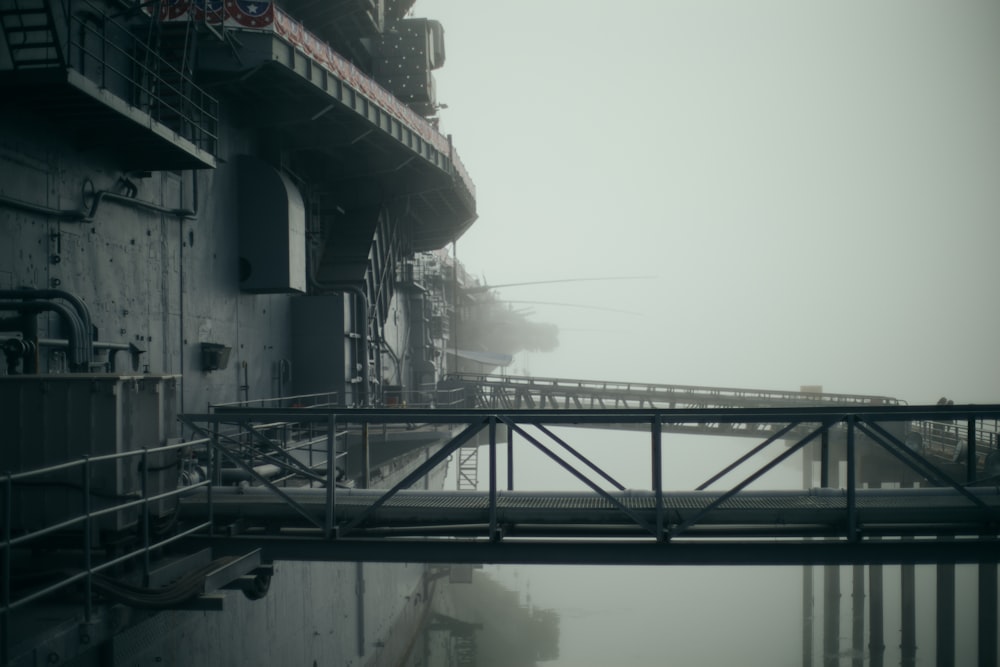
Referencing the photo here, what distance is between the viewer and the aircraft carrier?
676 cm

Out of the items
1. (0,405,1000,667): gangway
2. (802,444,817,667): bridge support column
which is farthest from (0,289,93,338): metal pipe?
(802,444,817,667): bridge support column

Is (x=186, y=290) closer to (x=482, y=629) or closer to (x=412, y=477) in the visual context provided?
(x=412, y=477)

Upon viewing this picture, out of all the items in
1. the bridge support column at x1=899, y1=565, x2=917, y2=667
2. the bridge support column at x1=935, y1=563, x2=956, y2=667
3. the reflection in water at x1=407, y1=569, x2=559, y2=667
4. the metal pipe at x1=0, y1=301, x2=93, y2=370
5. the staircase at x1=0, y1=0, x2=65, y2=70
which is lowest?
the reflection in water at x1=407, y1=569, x2=559, y2=667

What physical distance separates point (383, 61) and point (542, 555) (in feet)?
70.0

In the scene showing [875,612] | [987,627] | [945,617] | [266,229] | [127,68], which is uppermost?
Result: [127,68]

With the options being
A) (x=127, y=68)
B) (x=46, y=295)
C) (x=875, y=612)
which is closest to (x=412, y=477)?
(x=46, y=295)

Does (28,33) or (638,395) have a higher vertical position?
(28,33)

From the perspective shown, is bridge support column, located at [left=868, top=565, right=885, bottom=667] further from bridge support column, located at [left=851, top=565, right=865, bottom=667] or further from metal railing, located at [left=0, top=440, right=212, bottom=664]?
metal railing, located at [left=0, top=440, right=212, bottom=664]

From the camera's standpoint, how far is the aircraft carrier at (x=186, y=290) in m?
6.76

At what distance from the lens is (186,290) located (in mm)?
13422

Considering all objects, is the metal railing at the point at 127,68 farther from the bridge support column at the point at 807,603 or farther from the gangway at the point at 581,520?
the bridge support column at the point at 807,603

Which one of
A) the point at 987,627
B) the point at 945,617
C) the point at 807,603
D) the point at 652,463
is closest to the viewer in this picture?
the point at 652,463

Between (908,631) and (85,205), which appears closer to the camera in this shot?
(85,205)

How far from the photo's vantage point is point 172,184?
13.1 m
